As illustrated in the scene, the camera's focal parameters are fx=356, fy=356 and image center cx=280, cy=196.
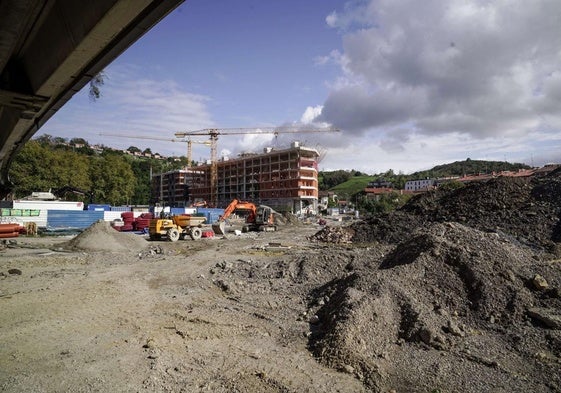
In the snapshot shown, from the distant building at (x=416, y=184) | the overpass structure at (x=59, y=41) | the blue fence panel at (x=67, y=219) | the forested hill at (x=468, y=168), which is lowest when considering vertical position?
the blue fence panel at (x=67, y=219)

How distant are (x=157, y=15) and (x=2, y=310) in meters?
8.66

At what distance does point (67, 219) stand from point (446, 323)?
1382 inches

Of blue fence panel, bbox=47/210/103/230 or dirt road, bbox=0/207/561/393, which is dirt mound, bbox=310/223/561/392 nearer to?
dirt road, bbox=0/207/561/393

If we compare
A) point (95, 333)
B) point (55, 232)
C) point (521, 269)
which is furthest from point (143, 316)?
point (55, 232)

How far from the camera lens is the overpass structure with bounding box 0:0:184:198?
417 centimetres

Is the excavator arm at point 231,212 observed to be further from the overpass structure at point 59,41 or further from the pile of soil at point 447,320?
the overpass structure at point 59,41

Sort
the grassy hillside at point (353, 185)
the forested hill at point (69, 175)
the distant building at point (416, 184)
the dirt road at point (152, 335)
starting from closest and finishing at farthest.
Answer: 1. the dirt road at point (152, 335)
2. the forested hill at point (69, 175)
3. the distant building at point (416, 184)
4. the grassy hillside at point (353, 185)

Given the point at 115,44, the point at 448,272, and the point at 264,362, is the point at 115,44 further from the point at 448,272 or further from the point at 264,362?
the point at 448,272

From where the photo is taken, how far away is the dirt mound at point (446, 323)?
5.62 m

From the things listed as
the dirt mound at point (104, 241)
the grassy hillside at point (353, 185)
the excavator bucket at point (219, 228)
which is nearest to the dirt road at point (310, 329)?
the dirt mound at point (104, 241)

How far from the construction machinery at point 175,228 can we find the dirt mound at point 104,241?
2.93m

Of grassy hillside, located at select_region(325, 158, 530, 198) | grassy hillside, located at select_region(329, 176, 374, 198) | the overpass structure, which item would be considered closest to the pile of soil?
the overpass structure

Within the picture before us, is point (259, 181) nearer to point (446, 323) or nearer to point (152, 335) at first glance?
point (152, 335)

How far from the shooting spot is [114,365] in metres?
5.91
